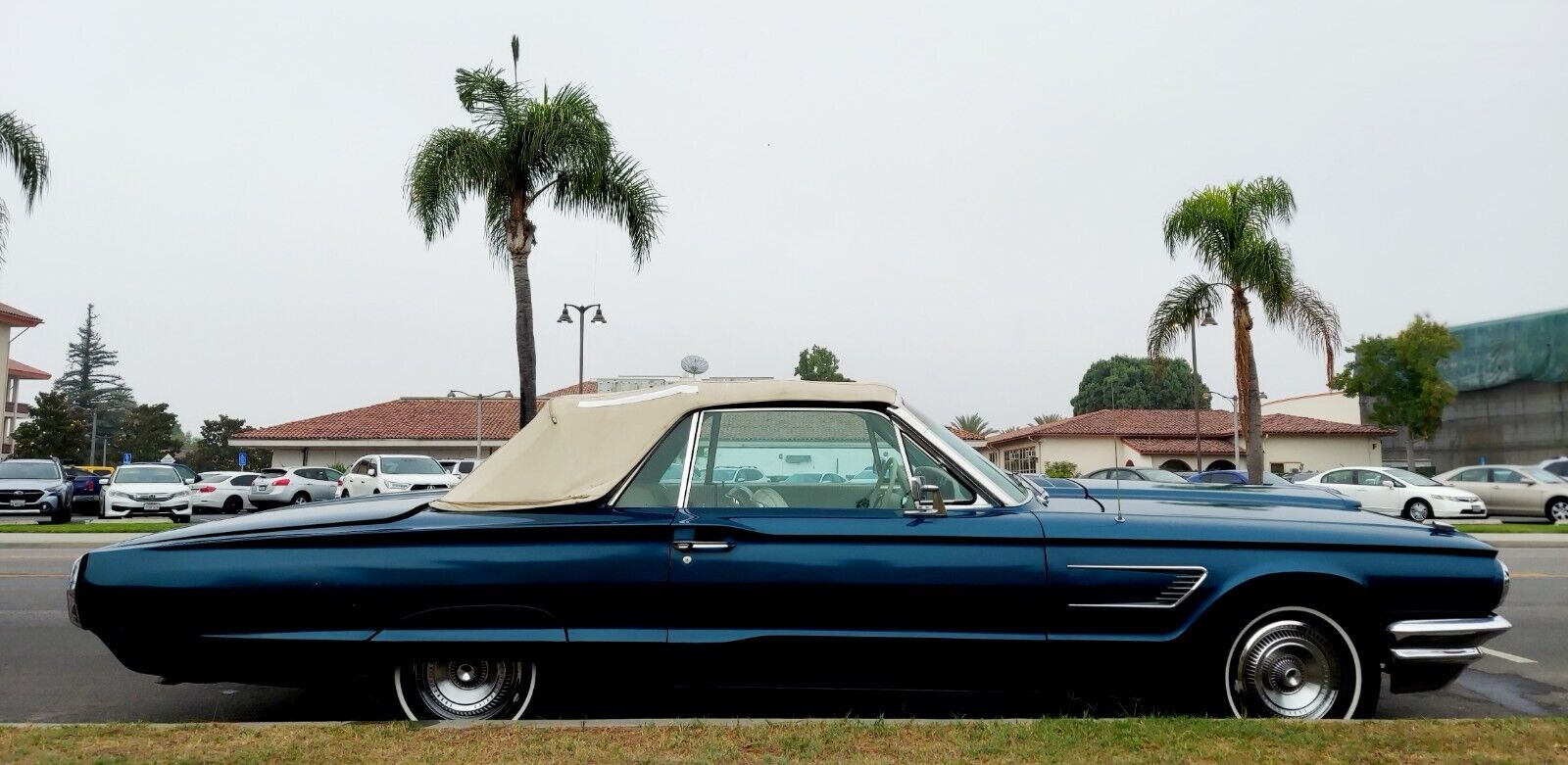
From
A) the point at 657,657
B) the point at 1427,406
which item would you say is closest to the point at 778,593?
the point at 657,657

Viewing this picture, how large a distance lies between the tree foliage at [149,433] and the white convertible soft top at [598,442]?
105 meters

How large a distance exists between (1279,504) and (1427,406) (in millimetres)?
46766

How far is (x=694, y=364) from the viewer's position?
7.43 meters

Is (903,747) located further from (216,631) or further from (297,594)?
(216,631)

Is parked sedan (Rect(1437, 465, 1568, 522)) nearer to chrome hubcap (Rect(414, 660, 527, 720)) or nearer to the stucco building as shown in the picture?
the stucco building

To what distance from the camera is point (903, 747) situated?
4.08 m

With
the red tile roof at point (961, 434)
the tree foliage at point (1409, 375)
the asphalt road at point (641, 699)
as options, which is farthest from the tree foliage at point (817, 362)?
the asphalt road at point (641, 699)

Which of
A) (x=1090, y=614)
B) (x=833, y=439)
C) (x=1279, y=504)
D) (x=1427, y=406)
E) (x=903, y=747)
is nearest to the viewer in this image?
(x=903, y=747)

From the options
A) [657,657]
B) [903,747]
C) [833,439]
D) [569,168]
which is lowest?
[903,747]

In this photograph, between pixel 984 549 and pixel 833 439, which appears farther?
pixel 833 439

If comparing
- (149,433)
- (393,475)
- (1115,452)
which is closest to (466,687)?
(393,475)

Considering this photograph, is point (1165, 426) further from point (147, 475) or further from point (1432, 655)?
point (1432, 655)

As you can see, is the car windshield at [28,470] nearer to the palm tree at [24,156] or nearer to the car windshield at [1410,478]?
the palm tree at [24,156]

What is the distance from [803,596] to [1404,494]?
81.9 feet
